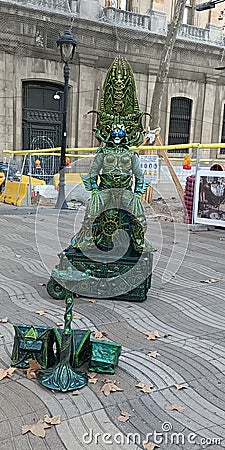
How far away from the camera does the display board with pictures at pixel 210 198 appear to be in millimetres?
10844

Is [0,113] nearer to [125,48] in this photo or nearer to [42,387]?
[125,48]

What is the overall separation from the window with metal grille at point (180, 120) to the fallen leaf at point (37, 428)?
87.3ft

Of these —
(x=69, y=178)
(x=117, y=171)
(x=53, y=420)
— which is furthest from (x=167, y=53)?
(x=53, y=420)

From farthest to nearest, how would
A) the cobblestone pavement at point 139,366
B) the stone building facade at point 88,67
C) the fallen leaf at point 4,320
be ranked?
1. the stone building facade at point 88,67
2. the fallen leaf at point 4,320
3. the cobblestone pavement at point 139,366

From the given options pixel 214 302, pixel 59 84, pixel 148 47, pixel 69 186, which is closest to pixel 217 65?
pixel 148 47

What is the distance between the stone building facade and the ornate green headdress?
1785 centimetres

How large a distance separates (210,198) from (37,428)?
8.74 meters

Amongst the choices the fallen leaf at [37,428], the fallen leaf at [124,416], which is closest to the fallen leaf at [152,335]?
the fallen leaf at [124,416]

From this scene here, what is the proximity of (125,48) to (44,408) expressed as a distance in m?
25.0

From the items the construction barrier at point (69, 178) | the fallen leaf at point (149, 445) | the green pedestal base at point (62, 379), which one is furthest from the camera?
the construction barrier at point (69, 178)

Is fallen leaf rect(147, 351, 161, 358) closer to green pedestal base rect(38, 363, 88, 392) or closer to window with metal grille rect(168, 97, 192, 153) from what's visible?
green pedestal base rect(38, 363, 88, 392)

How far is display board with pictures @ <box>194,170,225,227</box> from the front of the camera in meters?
10.8

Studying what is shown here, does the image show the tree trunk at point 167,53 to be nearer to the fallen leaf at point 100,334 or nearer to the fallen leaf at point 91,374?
the fallen leaf at point 100,334

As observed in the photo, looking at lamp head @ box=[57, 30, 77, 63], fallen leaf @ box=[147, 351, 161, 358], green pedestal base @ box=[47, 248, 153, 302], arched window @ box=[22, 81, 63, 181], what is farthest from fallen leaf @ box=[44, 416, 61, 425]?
arched window @ box=[22, 81, 63, 181]
